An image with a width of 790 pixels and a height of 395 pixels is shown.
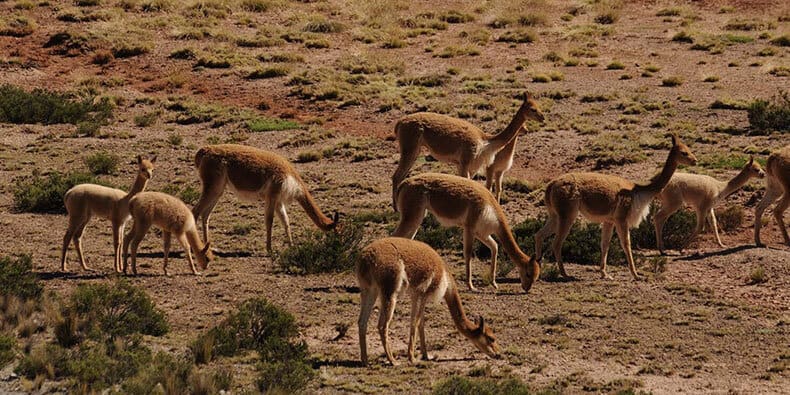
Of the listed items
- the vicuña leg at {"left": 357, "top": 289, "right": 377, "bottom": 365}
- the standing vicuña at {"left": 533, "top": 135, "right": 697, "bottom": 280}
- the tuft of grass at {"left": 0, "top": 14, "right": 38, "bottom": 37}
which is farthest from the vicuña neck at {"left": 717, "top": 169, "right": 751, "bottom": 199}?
the tuft of grass at {"left": 0, "top": 14, "right": 38, "bottom": 37}

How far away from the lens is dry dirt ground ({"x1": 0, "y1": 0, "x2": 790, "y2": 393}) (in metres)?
14.6

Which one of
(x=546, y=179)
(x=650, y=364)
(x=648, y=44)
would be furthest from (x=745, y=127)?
(x=650, y=364)

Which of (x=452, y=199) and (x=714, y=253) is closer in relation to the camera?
(x=452, y=199)

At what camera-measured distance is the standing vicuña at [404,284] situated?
42.7ft

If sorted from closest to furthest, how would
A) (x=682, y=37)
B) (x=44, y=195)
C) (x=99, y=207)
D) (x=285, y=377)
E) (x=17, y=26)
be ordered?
(x=285, y=377)
(x=99, y=207)
(x=44, y=195)
(x=17, y=26)
(x=682, y=37)

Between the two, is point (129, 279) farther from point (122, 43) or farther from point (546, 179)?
point (122, 43)

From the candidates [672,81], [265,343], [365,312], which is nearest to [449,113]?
[672,81]

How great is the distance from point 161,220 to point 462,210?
146 inches

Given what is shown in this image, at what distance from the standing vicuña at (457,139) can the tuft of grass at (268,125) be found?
7643mm

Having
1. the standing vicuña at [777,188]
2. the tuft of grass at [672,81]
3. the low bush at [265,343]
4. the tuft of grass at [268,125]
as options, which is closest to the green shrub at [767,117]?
the tuft of grass at [672,81]

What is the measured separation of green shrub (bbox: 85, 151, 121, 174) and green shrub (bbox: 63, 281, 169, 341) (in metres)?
8.44

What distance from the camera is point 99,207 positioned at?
17062 mm

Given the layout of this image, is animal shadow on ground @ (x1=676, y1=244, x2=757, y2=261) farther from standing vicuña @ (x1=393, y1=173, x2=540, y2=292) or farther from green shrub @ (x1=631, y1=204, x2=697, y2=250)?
standing vicuña @ (x1=393, y1=173, x2=540, y2=292)

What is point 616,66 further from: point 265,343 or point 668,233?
point 265,343
